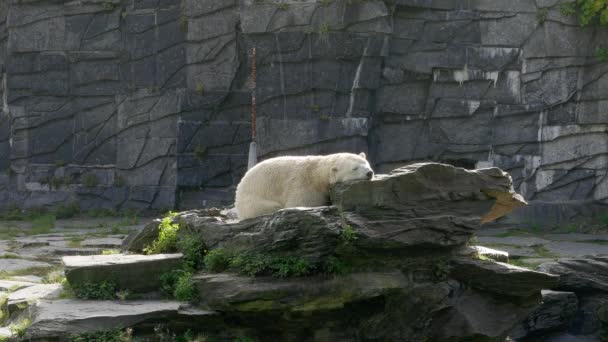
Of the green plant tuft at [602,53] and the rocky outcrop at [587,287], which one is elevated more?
the green plant tuft at [602,53]

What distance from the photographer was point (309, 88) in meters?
16.0

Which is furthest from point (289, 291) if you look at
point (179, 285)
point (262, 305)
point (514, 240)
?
point (514, 240)

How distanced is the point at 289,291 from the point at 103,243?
6.58 meters

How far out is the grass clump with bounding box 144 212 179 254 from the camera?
8.43 m

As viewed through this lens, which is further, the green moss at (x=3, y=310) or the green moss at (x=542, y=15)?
the green moss at (x=542, y=15)

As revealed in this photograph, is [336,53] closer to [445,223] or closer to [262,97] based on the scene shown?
[262,97]

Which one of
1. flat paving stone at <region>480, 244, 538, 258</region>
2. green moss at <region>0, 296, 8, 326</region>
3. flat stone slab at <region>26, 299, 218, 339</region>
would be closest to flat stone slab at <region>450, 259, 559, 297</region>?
flat stone slab at <region>26, 299, 218, 339</region>

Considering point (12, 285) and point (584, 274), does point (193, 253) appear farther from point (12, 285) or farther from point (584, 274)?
point (584, 274)

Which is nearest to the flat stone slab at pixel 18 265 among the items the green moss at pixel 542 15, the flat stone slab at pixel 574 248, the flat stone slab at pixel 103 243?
the flat stone slab at pixel 103 243

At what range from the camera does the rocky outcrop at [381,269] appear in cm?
712

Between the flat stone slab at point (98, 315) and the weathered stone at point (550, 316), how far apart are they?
3935 mm

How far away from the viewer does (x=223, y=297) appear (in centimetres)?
710

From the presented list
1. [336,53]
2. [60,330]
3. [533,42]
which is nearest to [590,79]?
[533,42]

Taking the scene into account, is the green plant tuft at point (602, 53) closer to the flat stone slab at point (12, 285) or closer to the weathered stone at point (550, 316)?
the weathered stone at point (550, 316)
